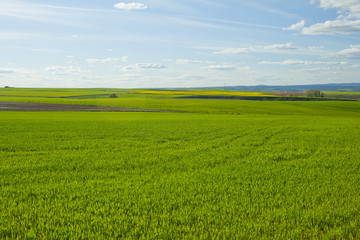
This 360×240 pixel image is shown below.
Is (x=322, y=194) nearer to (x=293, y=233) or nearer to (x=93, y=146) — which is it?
(x=293, y=233)

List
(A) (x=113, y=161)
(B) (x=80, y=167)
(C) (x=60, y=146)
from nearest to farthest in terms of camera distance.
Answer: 1. (B) (x=80, y=167)
2. (A) (x=113, y=161)
3. (C) (x=60, y=146)

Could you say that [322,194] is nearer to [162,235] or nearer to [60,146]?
[162,235]

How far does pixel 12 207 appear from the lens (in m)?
8.22

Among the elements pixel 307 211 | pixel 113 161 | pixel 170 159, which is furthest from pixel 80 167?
pixel 307 211

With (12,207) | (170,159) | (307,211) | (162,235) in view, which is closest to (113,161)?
(170,159)

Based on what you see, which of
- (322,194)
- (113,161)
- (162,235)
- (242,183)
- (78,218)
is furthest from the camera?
(113,161)

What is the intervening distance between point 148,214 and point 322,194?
5801 millimetres

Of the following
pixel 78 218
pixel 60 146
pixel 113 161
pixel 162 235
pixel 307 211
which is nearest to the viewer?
pixel 162 235

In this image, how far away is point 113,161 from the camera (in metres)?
14.1

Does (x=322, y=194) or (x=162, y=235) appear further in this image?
(x=322, y=194)

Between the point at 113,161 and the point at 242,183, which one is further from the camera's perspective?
the point at 113,161

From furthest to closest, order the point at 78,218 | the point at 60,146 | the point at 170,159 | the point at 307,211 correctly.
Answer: the point at 60,146 → the point at 170,159 → the point at 307,211 → the point at 78,218

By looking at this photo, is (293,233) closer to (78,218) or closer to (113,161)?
(78,218)

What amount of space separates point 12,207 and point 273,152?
13.6m
